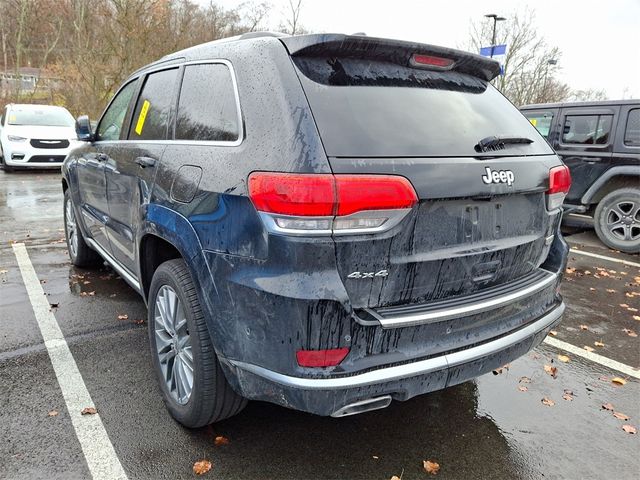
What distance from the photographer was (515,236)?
93.1 inches

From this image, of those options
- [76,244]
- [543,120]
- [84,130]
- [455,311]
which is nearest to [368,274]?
[455,311]

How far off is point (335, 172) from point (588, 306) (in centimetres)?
387

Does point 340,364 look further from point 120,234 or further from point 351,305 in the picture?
point 120,234

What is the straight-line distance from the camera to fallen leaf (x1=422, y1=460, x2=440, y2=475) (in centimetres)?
234

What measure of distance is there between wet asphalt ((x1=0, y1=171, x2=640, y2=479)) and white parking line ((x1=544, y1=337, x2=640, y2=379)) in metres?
0.08

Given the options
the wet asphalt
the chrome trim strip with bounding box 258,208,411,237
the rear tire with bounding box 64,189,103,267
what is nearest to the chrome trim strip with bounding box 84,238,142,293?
the rear tire with bounding box 64,189,103,267

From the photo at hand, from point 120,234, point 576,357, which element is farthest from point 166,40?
point 576,357

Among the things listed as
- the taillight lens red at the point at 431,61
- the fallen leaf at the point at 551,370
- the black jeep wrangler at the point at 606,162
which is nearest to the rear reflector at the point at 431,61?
the taillight lens red at the point at 431,61

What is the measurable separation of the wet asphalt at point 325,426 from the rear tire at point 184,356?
0.18 metres

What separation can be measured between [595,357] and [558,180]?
68.9 inches

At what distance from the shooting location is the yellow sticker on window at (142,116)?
128 inches

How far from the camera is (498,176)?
2.20 meters

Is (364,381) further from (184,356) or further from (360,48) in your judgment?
(360,48)

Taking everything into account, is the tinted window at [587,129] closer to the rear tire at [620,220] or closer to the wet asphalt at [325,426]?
the rear tire at [620,220]
